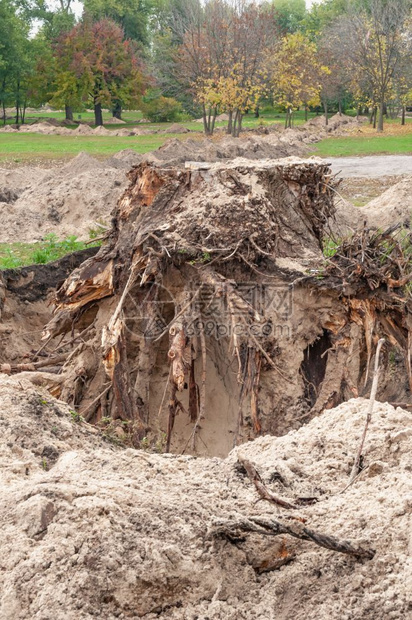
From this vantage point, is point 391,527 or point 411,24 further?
point 411,24

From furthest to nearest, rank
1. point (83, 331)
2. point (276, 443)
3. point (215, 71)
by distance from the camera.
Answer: point (215, 71) → point (83, 331) → point (276, 443)

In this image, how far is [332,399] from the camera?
18.5ft

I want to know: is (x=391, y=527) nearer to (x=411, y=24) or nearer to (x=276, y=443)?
(x=276, y=443)

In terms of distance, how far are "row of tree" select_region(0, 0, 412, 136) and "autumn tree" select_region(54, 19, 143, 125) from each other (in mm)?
57

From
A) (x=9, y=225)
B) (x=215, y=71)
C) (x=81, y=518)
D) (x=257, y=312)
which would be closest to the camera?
(x=81, y=518)

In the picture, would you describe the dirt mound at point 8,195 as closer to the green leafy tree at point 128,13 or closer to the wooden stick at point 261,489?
the wooden stick at point 261,489

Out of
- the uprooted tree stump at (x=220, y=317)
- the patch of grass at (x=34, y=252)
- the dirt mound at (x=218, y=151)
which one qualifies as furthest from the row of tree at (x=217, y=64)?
the uprooted tree stump at (x=220, y=317)

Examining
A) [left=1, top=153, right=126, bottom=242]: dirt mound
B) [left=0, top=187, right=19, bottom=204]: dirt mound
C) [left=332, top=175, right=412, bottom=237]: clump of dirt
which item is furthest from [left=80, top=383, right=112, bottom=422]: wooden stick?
[left=0, top=187, right=19, bottom=204]: dirt mound

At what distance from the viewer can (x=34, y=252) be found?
938cm

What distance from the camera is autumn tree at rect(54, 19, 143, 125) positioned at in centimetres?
4375

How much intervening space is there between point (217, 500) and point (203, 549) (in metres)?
0.34

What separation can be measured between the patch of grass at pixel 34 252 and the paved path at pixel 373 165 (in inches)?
477

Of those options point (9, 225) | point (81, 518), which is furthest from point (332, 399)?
point (9, 225)

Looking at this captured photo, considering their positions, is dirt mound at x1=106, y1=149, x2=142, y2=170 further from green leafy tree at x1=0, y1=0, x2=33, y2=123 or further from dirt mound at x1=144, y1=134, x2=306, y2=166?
green leafy tree at x1=0, y1=0, x2=33, y2=123
